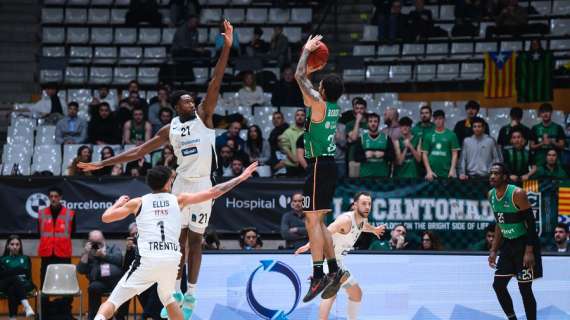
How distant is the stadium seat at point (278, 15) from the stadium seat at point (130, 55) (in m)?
2.92

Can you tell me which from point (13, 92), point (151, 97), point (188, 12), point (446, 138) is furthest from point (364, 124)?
point (13, 92)

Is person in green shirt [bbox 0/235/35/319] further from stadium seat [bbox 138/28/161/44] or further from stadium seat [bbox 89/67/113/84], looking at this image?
stadium seat [bbox 138/28/161/44]

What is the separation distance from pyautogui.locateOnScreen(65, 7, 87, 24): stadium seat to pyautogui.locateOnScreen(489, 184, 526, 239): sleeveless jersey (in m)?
13.4

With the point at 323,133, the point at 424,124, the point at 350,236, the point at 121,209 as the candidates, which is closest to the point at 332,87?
the point at 323,133

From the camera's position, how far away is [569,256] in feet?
47.5

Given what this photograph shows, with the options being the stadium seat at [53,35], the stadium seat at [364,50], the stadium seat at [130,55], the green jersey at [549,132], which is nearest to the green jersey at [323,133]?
the green jersey at [549,132]

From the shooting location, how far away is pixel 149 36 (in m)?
24.2

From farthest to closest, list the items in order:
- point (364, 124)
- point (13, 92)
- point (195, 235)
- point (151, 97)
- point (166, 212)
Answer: point (13, 92) < point (151, 97) < point (364, 124) < point (195, 235) < point (166, 212)

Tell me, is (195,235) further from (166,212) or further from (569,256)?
(569,256)

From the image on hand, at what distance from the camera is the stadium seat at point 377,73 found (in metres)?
22.7

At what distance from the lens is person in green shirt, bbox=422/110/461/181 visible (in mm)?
17766

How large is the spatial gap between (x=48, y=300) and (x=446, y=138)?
6614mm

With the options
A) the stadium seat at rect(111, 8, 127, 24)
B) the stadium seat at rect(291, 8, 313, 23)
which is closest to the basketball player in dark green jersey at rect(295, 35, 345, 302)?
the stadium seat at rect(291, 8, 313, 23)

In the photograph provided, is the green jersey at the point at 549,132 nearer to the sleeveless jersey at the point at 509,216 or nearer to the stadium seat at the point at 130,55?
the sleeveless jersey at the point at 509,216
